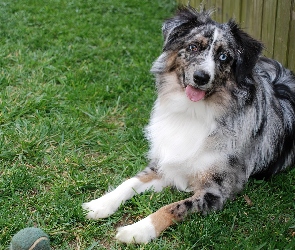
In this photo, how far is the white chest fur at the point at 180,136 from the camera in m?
3.52

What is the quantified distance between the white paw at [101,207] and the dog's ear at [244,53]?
1.32m

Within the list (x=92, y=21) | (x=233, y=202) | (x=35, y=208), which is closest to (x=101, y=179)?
(x=35, y=208)

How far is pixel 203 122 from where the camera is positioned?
3535mm

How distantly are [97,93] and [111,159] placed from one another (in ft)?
3.93

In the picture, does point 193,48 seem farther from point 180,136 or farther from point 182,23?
point 180,136

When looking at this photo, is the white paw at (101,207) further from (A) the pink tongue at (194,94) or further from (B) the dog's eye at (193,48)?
(B) the dog's eye at (193,48)

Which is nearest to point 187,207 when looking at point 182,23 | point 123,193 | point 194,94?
point 123,193

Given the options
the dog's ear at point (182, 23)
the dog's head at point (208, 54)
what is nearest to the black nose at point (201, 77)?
the dog's head at point (208, 54)

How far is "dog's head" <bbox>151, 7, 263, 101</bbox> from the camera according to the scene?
334cm

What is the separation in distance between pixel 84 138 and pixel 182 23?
152 cm

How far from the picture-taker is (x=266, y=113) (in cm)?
369

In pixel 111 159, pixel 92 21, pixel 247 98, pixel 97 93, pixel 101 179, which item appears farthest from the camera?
pixel 92 21

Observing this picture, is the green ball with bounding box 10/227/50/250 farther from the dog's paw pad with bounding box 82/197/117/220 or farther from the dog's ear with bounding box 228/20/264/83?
the dog's ear with bounding box 228/20/264/83

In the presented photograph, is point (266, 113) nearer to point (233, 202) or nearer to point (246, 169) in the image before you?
point (246, 169)
